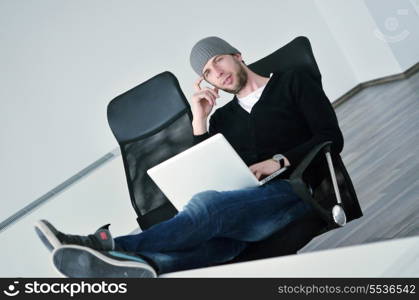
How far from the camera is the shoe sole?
1.75m

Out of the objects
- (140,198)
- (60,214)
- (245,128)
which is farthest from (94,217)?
(245,128)

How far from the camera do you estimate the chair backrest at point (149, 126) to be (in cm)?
323

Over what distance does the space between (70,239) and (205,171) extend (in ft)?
2.03

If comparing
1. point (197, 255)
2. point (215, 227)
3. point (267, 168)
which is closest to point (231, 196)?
point (215, 227)

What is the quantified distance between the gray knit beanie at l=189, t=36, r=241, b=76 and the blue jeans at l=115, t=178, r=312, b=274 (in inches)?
32.1

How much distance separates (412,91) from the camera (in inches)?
220

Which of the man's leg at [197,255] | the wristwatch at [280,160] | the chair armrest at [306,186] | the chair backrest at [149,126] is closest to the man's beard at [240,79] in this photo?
the chair backrest at [149,126]

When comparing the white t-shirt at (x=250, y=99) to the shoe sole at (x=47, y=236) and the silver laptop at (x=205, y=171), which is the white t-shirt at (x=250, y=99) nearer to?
the silver laptop at (x=205, y=171)

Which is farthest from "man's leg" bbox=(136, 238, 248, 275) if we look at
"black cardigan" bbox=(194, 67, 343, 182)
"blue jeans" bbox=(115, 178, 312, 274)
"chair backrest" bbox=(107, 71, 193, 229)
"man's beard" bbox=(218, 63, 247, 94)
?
"chair backrest" bbox=(107, 71, 193, 229)

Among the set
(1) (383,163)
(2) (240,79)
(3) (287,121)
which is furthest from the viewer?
(1) (383,163)

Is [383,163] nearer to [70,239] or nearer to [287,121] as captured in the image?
[287,121]

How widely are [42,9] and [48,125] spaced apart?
95cm

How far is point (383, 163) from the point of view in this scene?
3.97m

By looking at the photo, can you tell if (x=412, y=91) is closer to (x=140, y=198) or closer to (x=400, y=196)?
(x=400, y=196)
